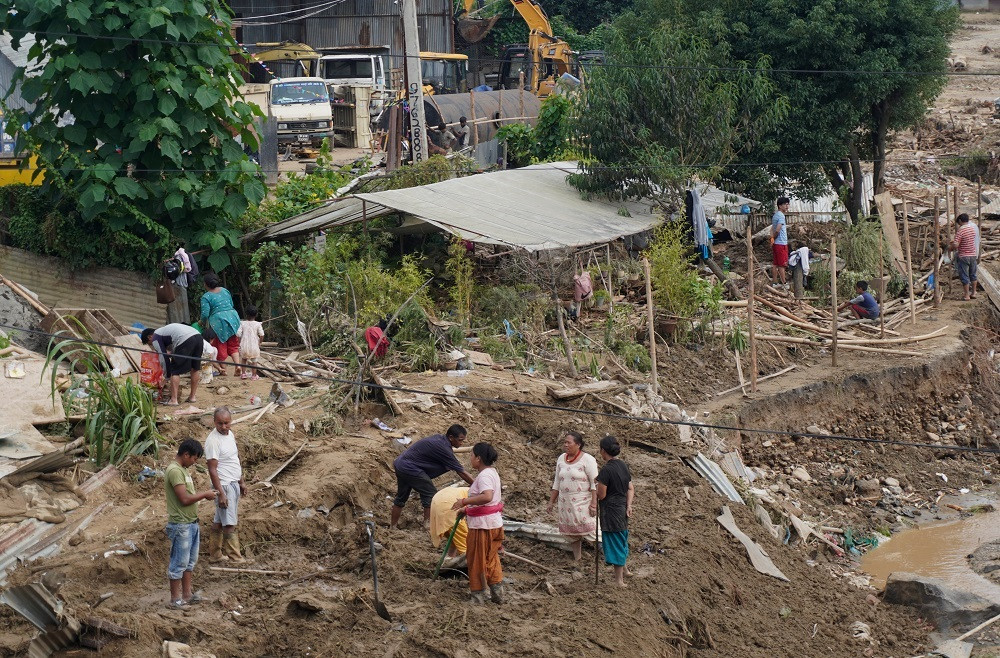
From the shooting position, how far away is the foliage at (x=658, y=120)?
58.1 feet

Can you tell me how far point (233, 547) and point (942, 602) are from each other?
6.56 metres

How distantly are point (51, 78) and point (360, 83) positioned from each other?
14632 mm

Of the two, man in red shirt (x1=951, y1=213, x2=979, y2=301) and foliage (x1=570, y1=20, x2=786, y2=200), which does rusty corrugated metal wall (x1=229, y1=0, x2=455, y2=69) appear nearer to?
foliage (x1=570, y1=20, x2=786, y2=200)

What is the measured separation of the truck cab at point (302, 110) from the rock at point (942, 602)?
18343 millimetres

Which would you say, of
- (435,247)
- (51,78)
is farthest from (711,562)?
(51,78)

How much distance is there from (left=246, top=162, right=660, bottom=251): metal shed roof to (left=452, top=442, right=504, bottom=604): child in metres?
5.87

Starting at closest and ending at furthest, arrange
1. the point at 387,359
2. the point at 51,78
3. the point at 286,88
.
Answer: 1. the point at 387,359
2. the point at 51,78
3. the point at 286,88

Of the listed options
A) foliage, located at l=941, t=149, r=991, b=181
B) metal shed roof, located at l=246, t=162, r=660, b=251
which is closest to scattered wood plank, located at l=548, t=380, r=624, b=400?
metal shed roof, located at l=246, t=162, r=660, b=251

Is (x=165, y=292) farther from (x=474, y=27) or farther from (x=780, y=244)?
(x=474, y=27)

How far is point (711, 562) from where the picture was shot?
1016cm

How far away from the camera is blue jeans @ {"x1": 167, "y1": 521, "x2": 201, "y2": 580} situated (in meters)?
8.21

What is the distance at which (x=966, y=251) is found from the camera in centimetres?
1903

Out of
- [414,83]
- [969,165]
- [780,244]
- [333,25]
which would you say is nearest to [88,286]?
[414,83]

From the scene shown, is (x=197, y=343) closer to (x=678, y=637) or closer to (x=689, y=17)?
(x=678, y=637)
